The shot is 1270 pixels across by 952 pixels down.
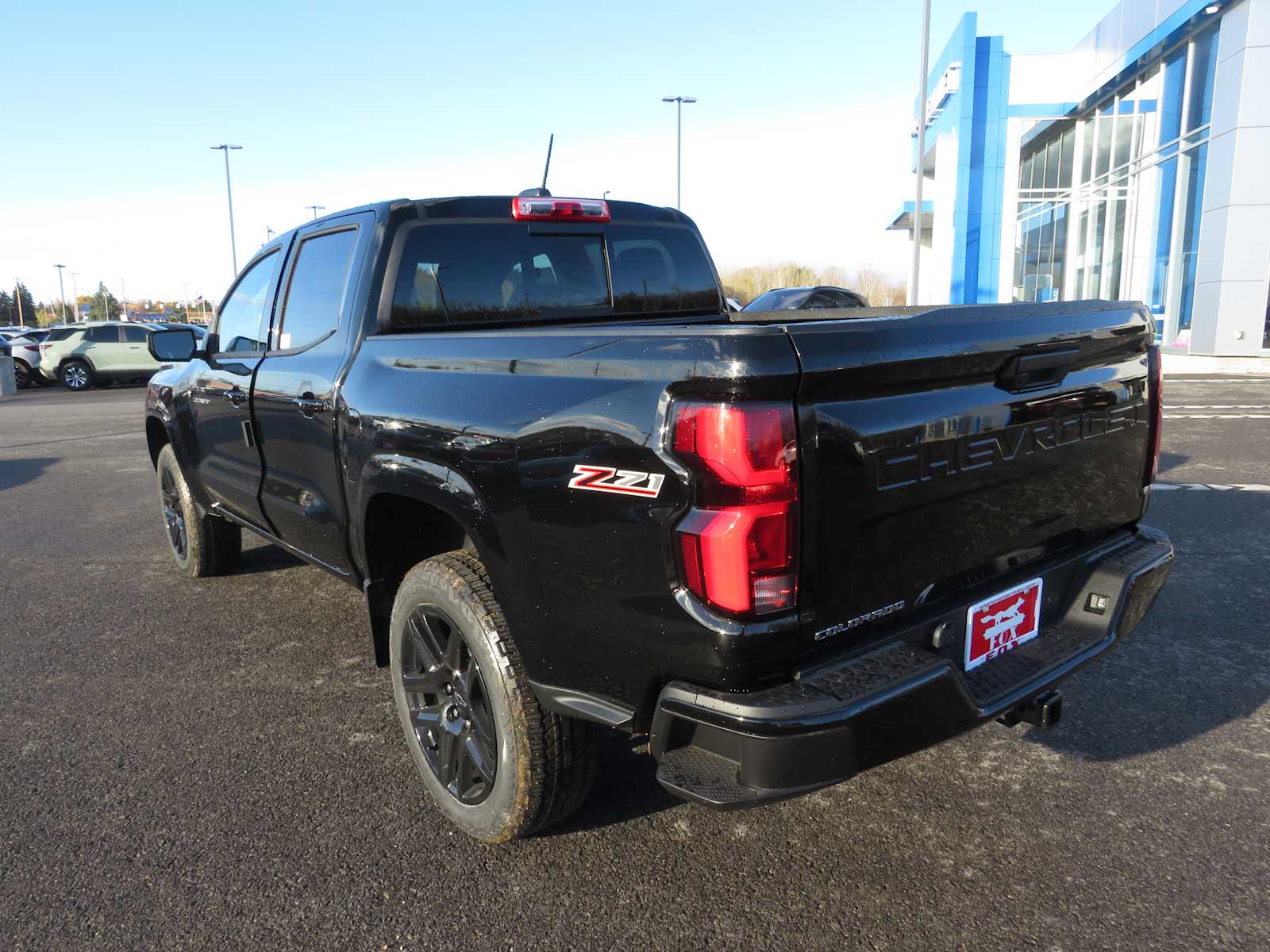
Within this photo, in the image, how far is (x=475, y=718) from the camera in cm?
262

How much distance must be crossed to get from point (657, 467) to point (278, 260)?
285 centimetres

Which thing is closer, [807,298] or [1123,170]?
[807,298]

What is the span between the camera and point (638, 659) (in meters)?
2.06

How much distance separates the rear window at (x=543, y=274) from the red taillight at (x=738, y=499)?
5.68ft

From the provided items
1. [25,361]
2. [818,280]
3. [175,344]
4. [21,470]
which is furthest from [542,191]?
[818,280]

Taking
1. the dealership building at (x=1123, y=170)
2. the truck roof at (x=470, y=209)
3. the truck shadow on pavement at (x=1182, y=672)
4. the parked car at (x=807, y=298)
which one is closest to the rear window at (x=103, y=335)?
the parked car at (x=807, y=298)

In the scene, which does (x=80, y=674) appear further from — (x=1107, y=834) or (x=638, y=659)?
(x=1107, y=834)

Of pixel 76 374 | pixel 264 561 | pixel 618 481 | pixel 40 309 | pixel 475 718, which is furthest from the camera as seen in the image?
pixel 40 309

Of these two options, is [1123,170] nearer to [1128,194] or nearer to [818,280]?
[1128,194]

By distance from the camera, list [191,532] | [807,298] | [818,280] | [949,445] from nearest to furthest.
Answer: [949,445] < [191,532] < [807,298] < [818,280]

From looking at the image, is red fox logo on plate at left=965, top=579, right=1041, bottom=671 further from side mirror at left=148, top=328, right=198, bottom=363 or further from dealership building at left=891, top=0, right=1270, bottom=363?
dealership building at left=891, top=0, right=1270, bottom=363

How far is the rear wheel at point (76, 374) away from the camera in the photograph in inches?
884

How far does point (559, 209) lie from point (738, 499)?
2.18m

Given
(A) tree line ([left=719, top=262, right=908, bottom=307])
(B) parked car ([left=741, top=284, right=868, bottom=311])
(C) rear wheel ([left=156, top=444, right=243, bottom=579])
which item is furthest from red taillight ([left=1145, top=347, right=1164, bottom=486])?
(A) tree line ([left=719, top=262, right=908, bottom=307])
